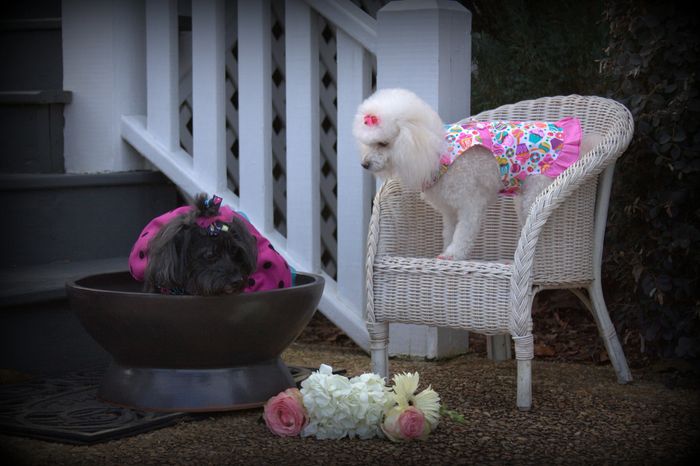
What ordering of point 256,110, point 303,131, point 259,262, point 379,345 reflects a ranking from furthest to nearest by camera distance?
point 256,110, point 303,131, point 379,345, point 259,262

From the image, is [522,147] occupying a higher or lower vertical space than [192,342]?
higher

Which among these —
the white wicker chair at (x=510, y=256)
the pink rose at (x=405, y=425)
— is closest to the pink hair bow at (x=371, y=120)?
the white wicker chair at (x=510, y=256)

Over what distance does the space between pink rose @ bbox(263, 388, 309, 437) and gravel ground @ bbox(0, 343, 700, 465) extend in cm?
3

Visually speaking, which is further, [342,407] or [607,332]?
[607,332]

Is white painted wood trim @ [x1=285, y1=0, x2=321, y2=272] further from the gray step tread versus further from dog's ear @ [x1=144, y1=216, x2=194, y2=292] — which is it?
dog's ear @ [x1=144, y1=216, x2=194, y2=292]

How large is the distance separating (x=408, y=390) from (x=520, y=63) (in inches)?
91.0

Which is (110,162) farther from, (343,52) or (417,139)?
(417,139)

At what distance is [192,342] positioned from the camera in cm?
291

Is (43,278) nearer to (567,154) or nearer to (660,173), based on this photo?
(567,154)

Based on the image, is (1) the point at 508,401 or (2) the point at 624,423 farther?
(1) the point at 508,401

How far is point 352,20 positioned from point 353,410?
1.89 meters

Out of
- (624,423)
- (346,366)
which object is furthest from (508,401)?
(346,366)

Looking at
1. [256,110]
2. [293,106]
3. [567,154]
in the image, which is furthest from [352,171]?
[567,154]

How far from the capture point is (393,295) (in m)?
3.38
